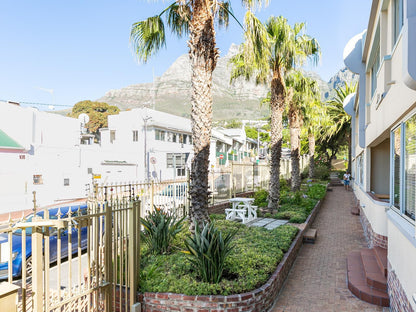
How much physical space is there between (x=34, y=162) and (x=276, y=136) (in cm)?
2001

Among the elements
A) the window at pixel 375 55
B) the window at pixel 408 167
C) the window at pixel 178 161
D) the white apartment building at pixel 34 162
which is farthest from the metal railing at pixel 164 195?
the window at pixel 178 161

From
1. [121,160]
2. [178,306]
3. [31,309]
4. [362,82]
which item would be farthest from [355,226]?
[121,160]

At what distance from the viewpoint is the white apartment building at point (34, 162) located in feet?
72.3

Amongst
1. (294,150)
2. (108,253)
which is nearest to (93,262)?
(108,253)

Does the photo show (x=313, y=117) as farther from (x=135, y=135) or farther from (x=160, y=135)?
(x=135, y=135)

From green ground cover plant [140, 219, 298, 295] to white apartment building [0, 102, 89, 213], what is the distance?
713 inches

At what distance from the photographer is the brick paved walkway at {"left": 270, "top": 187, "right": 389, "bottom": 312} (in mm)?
5473

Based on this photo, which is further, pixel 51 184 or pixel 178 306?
pixel 51 184

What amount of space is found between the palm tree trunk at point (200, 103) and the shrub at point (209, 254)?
2.66 m

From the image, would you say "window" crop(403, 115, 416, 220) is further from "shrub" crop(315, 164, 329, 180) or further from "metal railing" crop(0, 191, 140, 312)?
"shrub" crop(315, 164, 329, 180)

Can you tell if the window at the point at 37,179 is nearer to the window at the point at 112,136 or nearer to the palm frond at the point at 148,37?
the window at the point at 112,136

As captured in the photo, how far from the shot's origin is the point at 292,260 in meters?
7.75

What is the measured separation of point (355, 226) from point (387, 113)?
25.3ft

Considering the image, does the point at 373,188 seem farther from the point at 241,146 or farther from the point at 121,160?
the point at 241,146
